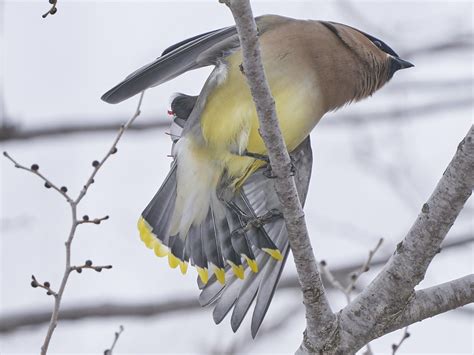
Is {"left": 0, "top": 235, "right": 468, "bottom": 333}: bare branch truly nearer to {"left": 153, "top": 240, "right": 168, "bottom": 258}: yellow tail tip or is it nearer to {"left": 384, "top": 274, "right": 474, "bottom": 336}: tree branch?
{"left": 153, "top": 240, "right": 168, "bottom": 258}: yellow tail tip

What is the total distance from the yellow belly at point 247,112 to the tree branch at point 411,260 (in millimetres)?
1044

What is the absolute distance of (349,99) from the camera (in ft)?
16.5

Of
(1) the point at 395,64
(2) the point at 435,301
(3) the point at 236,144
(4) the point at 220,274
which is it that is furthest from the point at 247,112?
(2) the point at 435,301

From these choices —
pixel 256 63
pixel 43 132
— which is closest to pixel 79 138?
pixel 43 132

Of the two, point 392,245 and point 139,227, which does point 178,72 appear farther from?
point 392,245

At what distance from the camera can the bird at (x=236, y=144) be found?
4578mm

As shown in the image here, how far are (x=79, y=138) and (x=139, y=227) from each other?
6.98ft

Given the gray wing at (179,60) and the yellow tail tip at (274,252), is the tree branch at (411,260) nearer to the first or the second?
the yellow tail tip at (274,252)

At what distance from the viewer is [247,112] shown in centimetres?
454

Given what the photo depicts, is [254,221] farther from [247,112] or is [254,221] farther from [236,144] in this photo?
[247,112]

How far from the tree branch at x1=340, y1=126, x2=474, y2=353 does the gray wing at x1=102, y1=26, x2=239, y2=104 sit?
4.19ft

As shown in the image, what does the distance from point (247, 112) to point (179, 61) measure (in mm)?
377

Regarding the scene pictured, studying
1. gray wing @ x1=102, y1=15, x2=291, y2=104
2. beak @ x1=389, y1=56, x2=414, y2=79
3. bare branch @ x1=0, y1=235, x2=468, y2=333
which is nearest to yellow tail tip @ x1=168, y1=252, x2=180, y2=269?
gray wing @ x1=102, y1=15, x2=291, y2=104

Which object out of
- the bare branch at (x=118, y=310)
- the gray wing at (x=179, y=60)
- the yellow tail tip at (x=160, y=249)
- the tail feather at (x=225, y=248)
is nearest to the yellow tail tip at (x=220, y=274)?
the tail feather at (x=225, y=248)
